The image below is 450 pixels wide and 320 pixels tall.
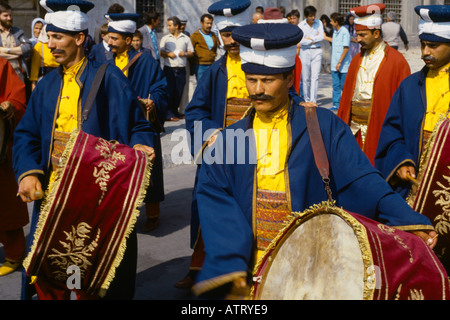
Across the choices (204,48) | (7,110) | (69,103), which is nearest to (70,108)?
(69,103)

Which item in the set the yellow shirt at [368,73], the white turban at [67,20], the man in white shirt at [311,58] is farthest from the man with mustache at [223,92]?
the man in white shirt at [311,58]

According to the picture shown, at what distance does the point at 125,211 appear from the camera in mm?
3988

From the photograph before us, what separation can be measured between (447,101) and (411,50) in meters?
→ 25.7

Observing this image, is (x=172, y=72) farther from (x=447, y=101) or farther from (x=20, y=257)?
(x=447, y=101)

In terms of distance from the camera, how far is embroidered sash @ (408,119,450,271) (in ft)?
14.2

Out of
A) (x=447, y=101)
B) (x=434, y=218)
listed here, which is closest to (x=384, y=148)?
A: (x=447, y=101)

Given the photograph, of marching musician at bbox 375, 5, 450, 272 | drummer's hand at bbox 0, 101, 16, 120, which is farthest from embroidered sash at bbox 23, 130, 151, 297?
marching musician at bbox 375, 5, 450, 272

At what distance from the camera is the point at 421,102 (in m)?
5.28

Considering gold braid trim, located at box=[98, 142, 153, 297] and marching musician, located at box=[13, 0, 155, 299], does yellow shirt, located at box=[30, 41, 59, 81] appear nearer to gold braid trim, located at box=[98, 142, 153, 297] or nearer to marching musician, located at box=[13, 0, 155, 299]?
marching musician, located at box=[13, 0, 155, 299]

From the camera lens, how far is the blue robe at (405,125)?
5168 millimetres

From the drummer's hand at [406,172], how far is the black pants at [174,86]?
29.5 feet

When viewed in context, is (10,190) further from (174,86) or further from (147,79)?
(174,86)

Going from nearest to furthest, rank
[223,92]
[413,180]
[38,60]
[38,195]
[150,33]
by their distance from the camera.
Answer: [38,195]
[413,180]
[223,92]
[38,60]
[150,33]

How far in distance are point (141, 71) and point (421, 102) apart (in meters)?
3.18
